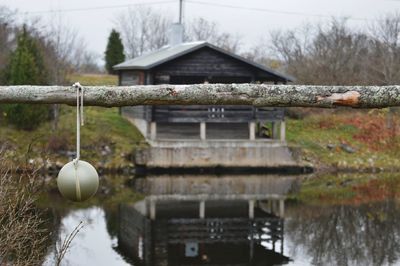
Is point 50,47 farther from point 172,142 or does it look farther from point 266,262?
point 266,262

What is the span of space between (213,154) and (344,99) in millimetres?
21122

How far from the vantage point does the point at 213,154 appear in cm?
2633

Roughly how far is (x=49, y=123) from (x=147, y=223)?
12.0 metres

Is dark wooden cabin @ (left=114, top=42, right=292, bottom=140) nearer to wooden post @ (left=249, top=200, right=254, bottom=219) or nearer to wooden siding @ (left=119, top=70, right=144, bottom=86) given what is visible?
wooden siding @ (left=119, top=70, right=144, bottom=86)

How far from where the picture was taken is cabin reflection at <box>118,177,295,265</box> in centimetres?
1393

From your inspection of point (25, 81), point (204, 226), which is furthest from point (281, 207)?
point (25, 81)

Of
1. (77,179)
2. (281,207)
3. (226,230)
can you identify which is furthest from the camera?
(281,207)

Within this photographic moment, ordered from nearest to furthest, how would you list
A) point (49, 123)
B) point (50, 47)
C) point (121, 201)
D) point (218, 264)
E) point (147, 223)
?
point (218, 264) < point (147, 223) < point (121, 201) < point (49, 123) < point (50, 47)

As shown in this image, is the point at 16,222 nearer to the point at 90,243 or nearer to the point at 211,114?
the point at 90,243

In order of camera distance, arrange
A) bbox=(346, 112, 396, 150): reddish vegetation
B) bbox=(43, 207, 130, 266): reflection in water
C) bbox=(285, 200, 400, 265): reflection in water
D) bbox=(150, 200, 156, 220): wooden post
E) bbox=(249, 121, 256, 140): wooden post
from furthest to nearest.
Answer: bbox=(346, 112, 396, 150): reddish vegetation
bbox=(249, 121, 256, 140): wooden post
bbox=(150, 200, 156, 220): wooden post
bbox=(285, 200, 400, 265): reflection in water
bbox=(43, 207, 130, 266): reflection in water

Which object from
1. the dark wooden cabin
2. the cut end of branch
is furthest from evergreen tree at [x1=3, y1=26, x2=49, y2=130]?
the cut end of branch

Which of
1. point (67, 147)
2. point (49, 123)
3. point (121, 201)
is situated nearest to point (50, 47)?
point (49, 123)

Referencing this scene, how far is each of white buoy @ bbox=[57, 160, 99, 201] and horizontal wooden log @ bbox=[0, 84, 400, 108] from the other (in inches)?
23.4

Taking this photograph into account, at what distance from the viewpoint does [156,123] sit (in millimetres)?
28984
